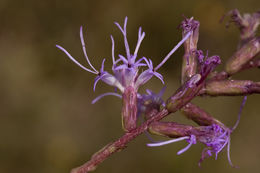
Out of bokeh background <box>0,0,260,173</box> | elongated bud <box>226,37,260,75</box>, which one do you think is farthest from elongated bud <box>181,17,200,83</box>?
bokeh background <box>0,0,260,173</box>

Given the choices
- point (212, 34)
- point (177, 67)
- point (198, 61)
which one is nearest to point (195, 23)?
point (198, 61)

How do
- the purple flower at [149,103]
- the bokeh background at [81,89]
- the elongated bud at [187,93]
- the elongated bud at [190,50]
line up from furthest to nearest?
the bokeh background at [81,89]
the purple flower at [149,103]
the elongated bud at [190,50]
the elongated bud at [187,93]

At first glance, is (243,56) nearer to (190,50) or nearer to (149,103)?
(190,50)

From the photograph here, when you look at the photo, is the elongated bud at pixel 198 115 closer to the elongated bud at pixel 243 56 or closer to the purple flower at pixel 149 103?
the purple flower at pixel 149 103

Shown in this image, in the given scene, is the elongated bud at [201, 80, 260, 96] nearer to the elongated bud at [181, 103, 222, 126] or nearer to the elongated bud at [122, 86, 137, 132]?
the elongated bud at [181, 103, 222, 126]

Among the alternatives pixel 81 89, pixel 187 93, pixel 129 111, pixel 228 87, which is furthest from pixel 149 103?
pixel 81 89

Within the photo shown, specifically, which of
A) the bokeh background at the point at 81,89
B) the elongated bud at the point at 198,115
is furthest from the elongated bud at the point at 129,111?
the bokeh background at the point at 81,89
